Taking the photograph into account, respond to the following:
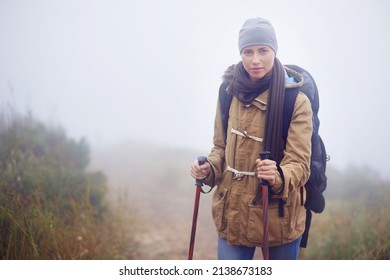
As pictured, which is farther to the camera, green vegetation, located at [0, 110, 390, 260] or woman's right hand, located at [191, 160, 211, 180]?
green vegetation, located at [0, 110, 390, 260]

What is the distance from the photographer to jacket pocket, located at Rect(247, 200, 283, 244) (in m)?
2.03

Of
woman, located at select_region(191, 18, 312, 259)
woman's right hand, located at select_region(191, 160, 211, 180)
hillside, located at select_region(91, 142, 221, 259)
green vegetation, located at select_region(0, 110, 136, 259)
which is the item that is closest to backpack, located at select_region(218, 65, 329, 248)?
woman, located at select_region(191, 18, 312, 259)

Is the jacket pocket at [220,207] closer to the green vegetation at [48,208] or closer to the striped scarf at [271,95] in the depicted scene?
the striped scarf at [271,95]

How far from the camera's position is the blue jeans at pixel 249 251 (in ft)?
6.94

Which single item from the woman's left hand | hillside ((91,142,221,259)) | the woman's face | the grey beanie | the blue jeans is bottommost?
hillside ((91,142,221,259))

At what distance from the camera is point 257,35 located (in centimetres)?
206

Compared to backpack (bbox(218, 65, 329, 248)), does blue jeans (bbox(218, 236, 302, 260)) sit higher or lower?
lower

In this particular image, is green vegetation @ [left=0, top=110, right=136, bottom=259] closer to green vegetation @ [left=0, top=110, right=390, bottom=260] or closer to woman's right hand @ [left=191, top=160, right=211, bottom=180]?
green vegetation @ [left=0, top=110, right=390, bottom=260]

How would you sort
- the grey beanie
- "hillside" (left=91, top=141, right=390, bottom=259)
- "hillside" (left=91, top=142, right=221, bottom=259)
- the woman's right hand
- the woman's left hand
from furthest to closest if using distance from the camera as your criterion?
"hillside" (left=91, top=142, right=221, bottom=259)
"hillside" (left=91, top=141, right=390, bottom=259)
the woman's right hand
the grey beanie
the woman's left hand

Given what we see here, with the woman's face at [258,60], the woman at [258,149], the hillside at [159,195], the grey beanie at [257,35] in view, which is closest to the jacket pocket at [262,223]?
the woman at [258,149]

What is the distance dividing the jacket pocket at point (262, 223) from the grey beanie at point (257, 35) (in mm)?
882

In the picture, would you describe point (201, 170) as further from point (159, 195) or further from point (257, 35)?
point (159, 195)

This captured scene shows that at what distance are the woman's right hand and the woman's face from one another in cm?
58

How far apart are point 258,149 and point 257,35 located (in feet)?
2.07
